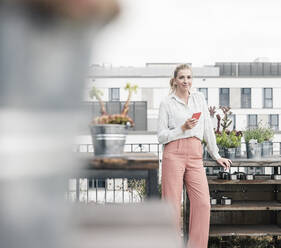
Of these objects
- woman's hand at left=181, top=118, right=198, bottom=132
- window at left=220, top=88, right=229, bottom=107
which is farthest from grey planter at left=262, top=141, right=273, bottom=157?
window at left=220, top=88, right=229, bottom=107

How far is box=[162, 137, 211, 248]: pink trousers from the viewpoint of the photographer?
2.71 m

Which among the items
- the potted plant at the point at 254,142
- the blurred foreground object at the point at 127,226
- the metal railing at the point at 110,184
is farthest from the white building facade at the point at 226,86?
the blurred foreground object at the point at 127,226

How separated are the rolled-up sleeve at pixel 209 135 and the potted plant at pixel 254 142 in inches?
13.8

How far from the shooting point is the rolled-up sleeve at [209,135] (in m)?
2.84

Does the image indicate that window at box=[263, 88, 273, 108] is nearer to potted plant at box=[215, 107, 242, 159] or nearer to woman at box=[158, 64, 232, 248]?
potted plant at box=[215, 107, 242, 159]

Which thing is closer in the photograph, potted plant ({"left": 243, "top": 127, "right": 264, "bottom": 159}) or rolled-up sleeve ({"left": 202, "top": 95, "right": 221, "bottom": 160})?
rolled-up sleeve ({"left": 202, "top": 95, "right": 221, "bottom": 160})

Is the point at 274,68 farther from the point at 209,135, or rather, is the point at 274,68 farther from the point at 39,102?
the point at 39,102

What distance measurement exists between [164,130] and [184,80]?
12.9 inches

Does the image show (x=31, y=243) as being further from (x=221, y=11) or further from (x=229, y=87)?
(x=229, y=87)

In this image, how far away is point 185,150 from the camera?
2.70 m

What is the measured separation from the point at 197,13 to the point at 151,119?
40978mm

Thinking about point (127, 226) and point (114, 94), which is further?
point (114, 94)

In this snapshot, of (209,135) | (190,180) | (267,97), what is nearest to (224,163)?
(209,135)

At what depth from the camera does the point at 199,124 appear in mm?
2754
